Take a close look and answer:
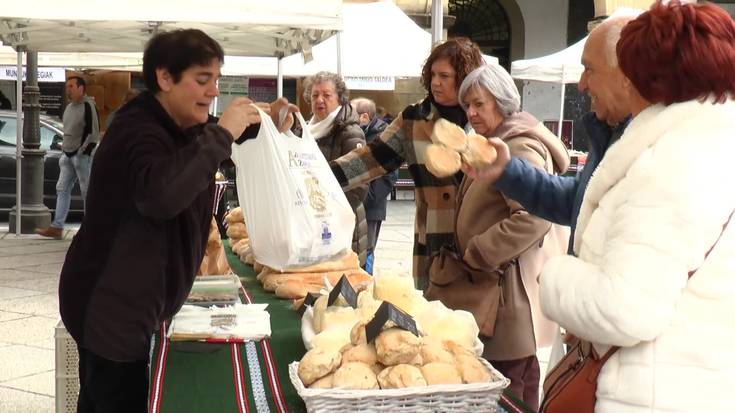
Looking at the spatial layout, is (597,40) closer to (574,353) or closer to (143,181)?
(574,353)

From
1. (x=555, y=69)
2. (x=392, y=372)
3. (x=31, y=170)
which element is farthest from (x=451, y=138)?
(x=555, y=69)

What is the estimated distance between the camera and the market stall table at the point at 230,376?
1.90 meters

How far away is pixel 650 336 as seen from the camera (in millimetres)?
1474

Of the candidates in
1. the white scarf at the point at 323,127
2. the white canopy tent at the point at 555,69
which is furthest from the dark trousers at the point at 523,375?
the white canopy tent at the point at 555,69

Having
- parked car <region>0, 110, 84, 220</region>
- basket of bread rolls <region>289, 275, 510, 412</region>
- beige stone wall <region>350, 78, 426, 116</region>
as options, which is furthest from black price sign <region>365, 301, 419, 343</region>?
beige stone wall <region>350, 78, 426, 116</region>

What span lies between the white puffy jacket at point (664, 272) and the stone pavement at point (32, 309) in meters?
0.95

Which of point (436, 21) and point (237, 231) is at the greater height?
point (436, 21)

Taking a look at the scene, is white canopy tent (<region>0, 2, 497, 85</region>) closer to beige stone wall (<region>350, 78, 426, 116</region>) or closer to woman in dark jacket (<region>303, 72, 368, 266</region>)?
beige stone wall (<region>350, 78, 426, 116</region>)

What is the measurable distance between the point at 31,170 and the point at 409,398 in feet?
28.6

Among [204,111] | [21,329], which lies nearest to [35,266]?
[21,329]

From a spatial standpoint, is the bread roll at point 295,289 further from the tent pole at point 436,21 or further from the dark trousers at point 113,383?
the tent pole at point 436,21

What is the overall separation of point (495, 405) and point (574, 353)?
204 mm

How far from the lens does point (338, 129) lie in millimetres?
4781

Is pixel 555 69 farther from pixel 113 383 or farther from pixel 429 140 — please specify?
pixel 113 383
